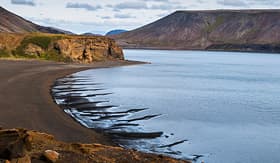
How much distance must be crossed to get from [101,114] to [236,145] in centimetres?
1022

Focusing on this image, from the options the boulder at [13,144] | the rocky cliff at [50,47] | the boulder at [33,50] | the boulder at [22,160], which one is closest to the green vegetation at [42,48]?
the rocky cliff at [50,47]

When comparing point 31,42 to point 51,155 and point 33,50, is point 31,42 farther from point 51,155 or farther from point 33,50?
point 51,155

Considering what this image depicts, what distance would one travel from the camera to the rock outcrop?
1143cm

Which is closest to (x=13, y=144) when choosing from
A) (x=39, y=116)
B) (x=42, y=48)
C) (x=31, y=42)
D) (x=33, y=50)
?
(x=39, y=116)

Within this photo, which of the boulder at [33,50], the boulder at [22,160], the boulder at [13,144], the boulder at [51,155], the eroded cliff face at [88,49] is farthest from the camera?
the eroded cliff face at [88,49]

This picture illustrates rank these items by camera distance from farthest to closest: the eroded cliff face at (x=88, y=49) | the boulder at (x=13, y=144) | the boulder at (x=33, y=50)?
the eroded cliff face at (x=88, y=49) → the boulder at (x=33, y=50) → the boulder at (x=13, y=144)

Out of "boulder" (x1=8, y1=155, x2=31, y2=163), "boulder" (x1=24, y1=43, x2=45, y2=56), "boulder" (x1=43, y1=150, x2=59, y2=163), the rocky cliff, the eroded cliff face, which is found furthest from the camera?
the eroded cliff face

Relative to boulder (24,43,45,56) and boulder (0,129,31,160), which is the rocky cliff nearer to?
boulder (24,43,45,56)

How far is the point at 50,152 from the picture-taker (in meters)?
12.1

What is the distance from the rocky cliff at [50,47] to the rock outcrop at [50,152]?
234 feet

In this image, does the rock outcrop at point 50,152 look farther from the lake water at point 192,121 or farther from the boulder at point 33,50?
the boulder at point 33,50

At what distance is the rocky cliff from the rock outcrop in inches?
2812

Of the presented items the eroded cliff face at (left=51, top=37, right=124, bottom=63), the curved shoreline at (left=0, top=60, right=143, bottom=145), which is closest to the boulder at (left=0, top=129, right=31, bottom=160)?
the curved shoreline at (left=0, top=60, right=143, bottom=145)

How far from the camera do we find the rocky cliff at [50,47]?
84.5m
